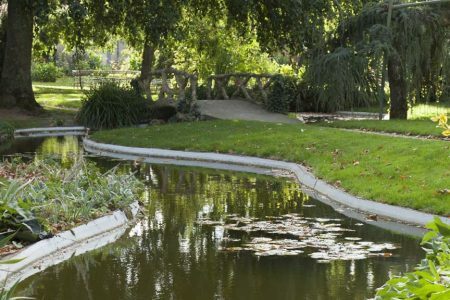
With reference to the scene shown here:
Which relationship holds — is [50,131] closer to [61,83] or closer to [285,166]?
[285,166]

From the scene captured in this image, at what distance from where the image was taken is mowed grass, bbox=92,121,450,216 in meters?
12.7

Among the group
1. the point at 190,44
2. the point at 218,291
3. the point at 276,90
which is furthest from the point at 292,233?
the point at 190,44

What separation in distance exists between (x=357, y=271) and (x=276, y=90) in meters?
21.1

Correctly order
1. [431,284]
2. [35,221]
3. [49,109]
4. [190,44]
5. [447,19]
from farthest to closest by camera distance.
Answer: [190,44] → [49,109] → [447,19] → [35,221] → [431,284]

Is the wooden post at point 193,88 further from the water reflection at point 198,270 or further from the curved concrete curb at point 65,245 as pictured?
the curved concrete curb at point 65,245

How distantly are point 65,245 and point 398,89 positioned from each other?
17.3m

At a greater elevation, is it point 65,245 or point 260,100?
point 260,100

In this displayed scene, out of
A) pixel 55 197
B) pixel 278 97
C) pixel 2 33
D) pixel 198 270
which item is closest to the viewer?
pixel 198 270

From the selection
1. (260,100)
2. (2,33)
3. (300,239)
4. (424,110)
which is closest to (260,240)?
(300,239)

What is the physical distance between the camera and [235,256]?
373 inches

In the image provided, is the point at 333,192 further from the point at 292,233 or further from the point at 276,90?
the point at 276,90

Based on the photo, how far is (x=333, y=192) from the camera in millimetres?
14008

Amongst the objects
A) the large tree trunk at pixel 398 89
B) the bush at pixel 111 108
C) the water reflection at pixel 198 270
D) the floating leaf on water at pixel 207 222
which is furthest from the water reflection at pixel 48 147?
the large tree trunk at pixel 398 89

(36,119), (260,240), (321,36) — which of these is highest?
(321,36)
